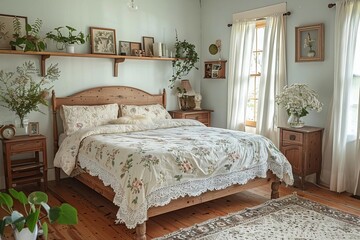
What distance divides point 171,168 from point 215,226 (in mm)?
679

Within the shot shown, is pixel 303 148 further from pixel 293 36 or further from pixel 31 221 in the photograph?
pixel 31 221

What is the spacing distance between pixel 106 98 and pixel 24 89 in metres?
1.09

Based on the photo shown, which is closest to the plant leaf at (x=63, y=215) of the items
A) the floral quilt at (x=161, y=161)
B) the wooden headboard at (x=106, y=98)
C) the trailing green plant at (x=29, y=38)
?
the floral quilt at (x=161, y=161)

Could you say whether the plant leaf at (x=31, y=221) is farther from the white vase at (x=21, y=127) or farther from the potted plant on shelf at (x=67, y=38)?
the potted plant on shelf at (x=67, y=38)

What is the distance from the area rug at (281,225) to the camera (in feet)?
9.34

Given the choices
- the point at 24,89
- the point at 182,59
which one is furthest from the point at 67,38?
the point at 182,59

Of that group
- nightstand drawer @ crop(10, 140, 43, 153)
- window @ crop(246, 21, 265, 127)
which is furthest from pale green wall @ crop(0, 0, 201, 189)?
window @ crop(246, 21, 265, 127)

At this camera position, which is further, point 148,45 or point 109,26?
point 148,45

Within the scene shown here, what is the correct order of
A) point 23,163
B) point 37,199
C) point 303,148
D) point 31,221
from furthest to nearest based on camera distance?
point 23,163 → point 303,148 → point 37,199 → point 31,221

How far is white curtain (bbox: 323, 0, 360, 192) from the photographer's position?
378 centimetres

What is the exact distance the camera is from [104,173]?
125 inches

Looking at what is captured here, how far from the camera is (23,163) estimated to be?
4.11 metres

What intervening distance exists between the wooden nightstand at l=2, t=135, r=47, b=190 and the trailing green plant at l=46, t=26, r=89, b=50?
124 cm

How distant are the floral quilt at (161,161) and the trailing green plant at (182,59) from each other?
1.62m
